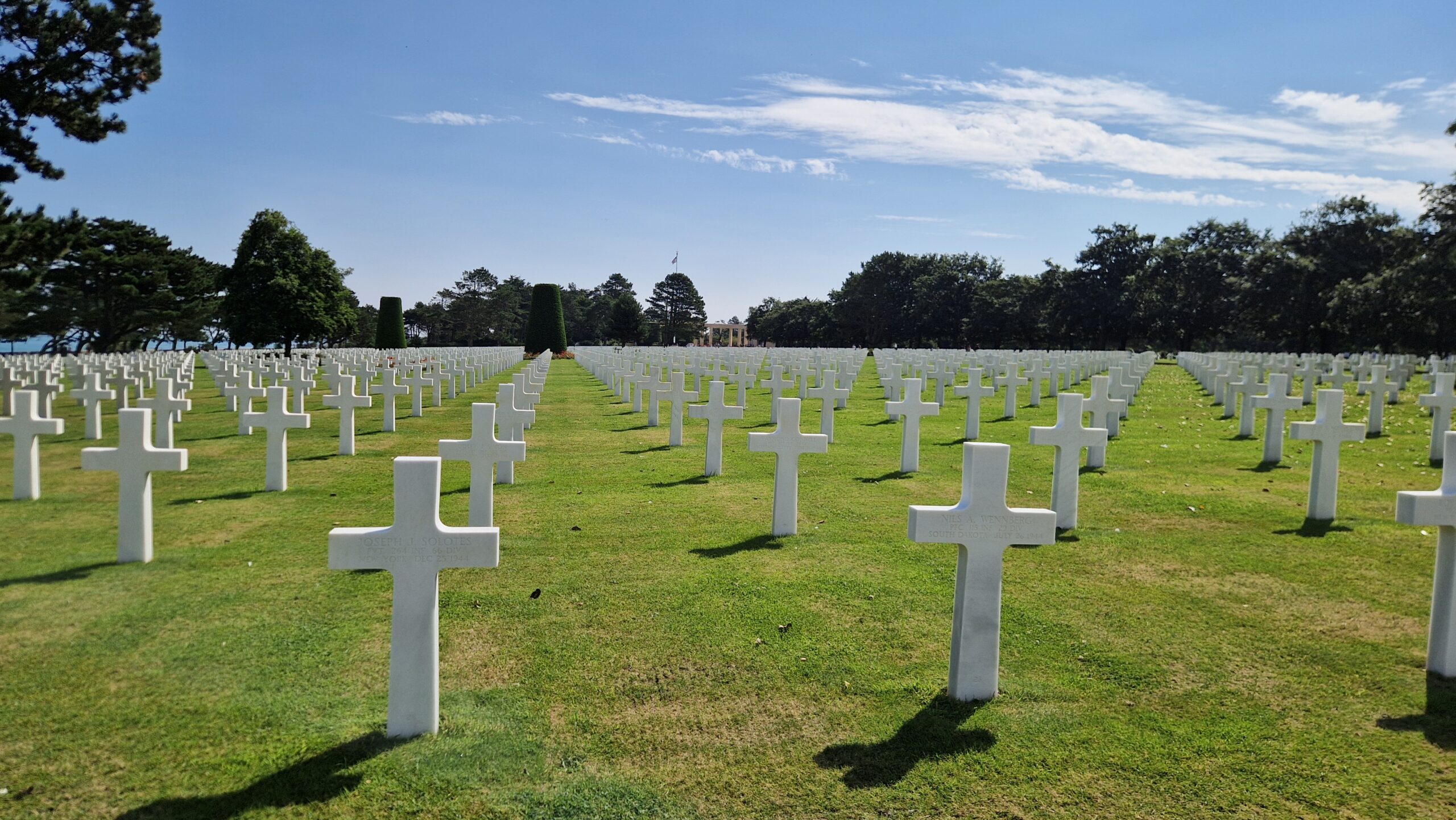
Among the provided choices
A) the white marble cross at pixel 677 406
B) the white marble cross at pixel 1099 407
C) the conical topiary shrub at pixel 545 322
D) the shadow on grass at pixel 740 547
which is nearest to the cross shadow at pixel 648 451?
the white marble cross at pixel 677 406

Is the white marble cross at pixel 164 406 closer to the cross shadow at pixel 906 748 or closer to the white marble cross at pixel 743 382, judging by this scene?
the white marble cross at pixel 743 382

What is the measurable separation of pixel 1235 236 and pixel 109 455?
231 feet

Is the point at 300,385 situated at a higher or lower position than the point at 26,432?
higher

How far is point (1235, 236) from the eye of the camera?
203 ft

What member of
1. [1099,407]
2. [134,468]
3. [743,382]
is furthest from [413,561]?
[743,382]

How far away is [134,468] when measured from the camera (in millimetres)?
5770

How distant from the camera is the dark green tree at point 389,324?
56.3 meters

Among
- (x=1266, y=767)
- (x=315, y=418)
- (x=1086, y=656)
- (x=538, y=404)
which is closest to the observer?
(x=1266, y=767)

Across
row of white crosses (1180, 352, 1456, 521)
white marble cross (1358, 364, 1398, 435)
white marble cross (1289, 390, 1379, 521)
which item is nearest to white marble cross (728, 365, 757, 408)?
row of white crosses (1180, 352, 1456, 521)

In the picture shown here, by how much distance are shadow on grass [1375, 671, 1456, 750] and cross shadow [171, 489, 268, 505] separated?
8769mm

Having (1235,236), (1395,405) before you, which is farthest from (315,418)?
(1235,236)

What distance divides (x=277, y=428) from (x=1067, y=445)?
24.4ft

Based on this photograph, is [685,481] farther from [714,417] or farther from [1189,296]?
[1189,296]

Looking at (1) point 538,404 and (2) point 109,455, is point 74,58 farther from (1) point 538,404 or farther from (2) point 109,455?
(2) point 109,455
